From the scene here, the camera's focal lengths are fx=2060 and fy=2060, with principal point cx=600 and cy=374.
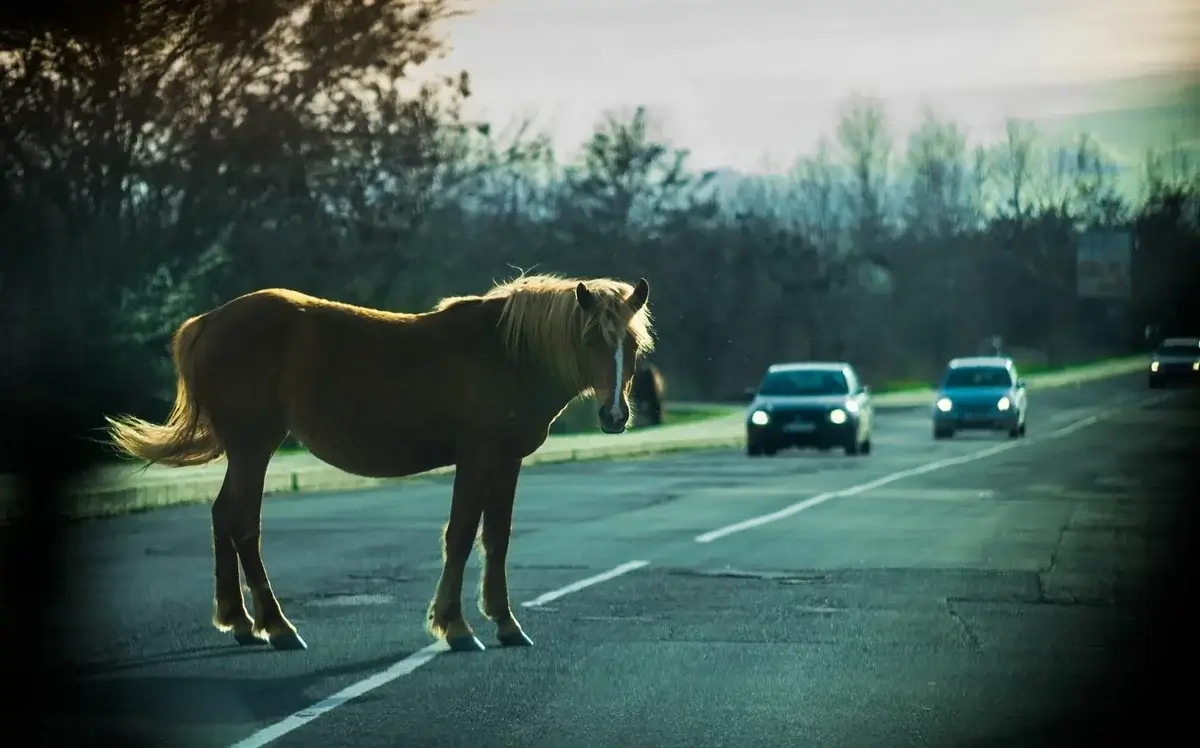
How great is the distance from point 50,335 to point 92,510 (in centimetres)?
1085

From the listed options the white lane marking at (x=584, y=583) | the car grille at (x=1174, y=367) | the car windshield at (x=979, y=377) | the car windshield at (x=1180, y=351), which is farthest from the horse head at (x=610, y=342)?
the car grille at (x=1174, y=367)

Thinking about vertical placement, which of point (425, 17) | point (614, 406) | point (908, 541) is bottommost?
point (908, 541)

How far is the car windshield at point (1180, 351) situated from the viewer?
78.3 meters

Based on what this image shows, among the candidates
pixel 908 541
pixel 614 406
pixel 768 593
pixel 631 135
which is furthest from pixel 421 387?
pixel 631 135

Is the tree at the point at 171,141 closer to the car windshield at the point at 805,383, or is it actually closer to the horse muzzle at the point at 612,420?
the car windshield at the point at 805,383

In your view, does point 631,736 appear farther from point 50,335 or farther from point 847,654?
point 50,335

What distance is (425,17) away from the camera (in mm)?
36844

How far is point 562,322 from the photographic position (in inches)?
395

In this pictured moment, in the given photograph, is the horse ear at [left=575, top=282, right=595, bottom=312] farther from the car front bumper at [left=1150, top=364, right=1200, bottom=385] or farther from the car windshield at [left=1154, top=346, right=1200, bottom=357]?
the car front bumper at [left=1150, top=364, right=1200, bottom=385]

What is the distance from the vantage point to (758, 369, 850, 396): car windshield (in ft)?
123

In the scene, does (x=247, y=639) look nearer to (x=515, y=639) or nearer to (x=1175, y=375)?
(x=515, y=639)

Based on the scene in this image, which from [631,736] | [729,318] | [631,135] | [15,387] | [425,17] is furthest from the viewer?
[631,135]

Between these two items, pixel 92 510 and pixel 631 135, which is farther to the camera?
pixel 631 135

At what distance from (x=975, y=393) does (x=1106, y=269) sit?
63.3 meters
